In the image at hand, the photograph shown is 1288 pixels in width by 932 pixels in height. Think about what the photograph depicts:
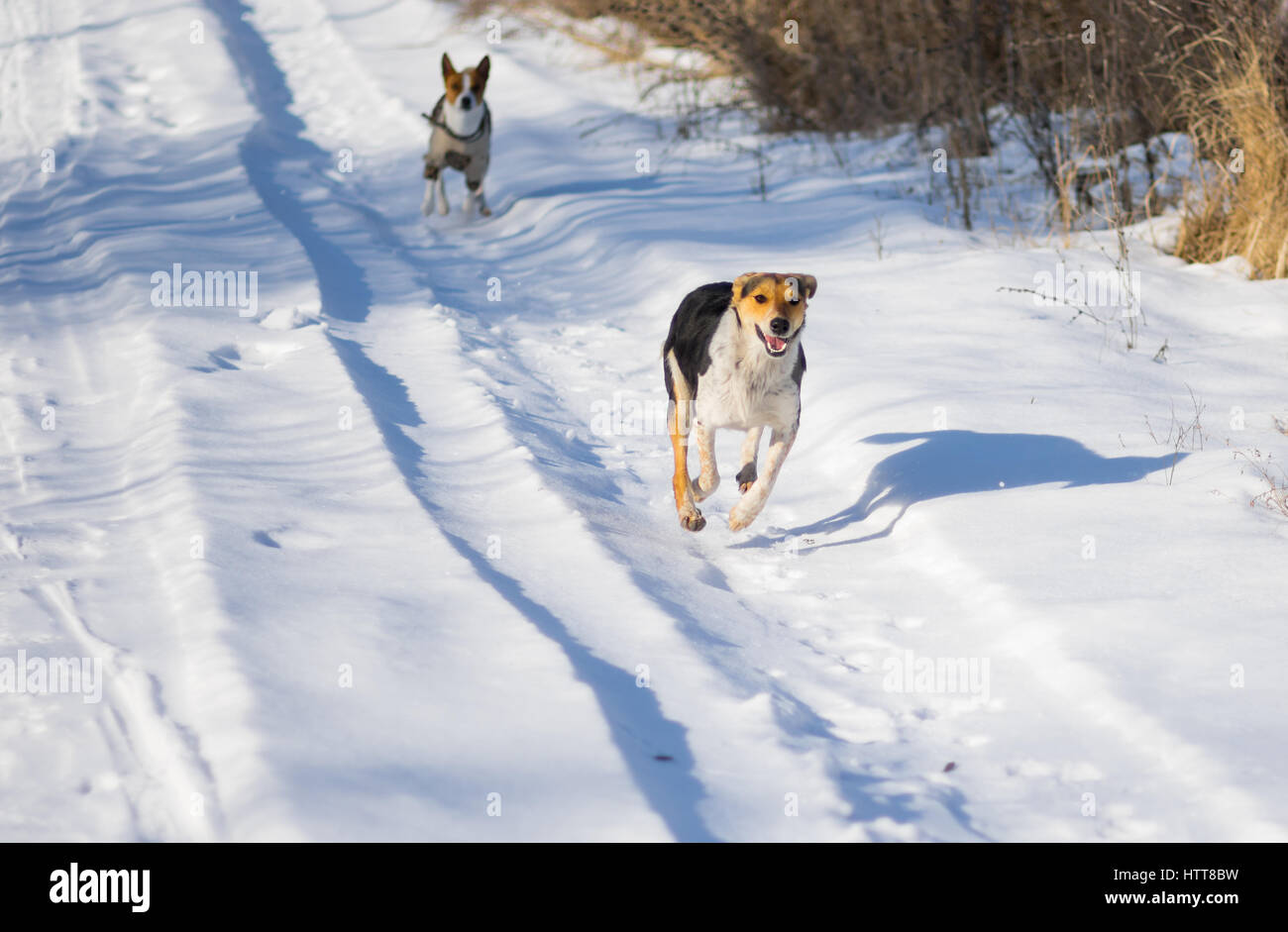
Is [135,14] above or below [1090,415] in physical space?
above

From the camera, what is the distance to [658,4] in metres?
12.6

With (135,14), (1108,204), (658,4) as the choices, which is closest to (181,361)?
(1108,204)

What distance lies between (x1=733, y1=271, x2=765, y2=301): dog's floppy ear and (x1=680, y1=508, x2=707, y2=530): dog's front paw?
2.88 ft

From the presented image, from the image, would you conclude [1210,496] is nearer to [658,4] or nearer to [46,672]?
[46,672]

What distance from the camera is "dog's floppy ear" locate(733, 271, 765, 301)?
448cm

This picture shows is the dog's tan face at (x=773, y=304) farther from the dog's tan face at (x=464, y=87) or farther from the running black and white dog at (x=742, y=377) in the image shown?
the dog's tan face at (x=464, y=87)

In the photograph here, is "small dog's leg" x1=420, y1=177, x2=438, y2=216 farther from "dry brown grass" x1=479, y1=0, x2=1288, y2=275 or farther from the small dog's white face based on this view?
"dry brown grass" x1=479, y1=0, x2=1288, y2=275

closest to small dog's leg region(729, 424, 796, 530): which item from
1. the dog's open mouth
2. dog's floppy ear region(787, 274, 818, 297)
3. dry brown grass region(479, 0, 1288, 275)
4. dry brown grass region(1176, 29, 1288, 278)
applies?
the dog's open mouth

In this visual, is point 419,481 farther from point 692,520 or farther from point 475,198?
point 475,198

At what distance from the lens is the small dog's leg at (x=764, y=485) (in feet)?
15.4

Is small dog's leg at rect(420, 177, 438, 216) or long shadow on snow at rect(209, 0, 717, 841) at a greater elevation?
small dog's leg at rect(420, 177, 438, 216)

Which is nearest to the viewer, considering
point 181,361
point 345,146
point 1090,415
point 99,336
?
point 1090,415

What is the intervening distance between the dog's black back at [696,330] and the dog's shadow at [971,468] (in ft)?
2.49
